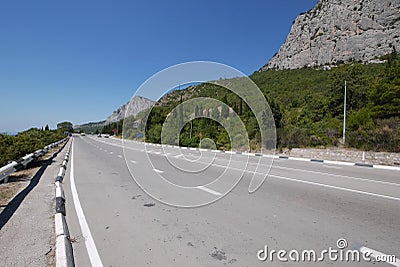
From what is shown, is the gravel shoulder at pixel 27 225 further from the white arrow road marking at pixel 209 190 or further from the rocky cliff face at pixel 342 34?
the rocky cliff face at pixel 342 34

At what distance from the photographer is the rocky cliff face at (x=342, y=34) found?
246ft

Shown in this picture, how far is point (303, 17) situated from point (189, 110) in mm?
114834

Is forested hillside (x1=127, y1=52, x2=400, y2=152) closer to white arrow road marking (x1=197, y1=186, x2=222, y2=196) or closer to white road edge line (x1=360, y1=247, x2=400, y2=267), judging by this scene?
white arrow road marking (x1=197, y1=186, x2=222, y2=196)

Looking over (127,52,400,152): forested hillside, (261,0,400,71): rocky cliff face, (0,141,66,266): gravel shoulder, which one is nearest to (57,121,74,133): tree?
(261,0,400,71): rocky cliff face

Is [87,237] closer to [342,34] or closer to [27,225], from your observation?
[27,225]

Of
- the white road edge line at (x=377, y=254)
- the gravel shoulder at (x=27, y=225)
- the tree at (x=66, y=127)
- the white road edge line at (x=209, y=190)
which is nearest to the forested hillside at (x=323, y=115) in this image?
the white road edge line at (x=209, y=190)

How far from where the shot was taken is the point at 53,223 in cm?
441

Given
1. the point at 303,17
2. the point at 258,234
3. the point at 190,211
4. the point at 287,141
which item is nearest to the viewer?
the point at 258,234

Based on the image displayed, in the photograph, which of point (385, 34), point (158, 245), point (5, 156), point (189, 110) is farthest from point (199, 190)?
point (385, 34)

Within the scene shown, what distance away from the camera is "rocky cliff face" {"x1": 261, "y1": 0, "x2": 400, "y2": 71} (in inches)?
2958

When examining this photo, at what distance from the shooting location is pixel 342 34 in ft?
278

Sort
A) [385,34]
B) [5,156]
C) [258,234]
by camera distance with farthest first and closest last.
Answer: [385,34] → [5,156] → [258,234]

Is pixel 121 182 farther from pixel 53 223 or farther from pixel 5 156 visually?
pixel 5 156

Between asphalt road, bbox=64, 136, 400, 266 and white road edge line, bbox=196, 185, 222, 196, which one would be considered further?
white road edge line, bbox=196, 185, 222, 196
